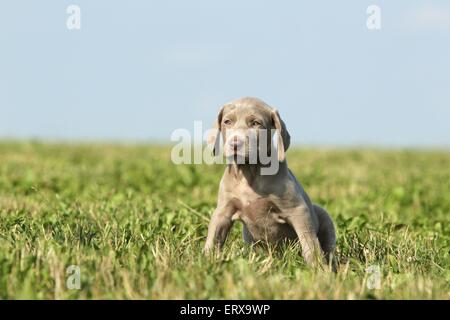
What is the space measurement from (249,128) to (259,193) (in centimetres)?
65

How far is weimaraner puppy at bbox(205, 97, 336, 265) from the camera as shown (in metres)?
6.39

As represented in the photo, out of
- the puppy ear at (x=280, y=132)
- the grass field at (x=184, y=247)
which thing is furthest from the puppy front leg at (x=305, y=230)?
the puppy ear at (x=280, y=132)

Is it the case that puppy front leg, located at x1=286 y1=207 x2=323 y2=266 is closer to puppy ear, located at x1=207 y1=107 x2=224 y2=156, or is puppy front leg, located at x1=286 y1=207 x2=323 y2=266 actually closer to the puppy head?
the puppy head

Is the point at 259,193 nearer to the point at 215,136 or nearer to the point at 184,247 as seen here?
the point at 215,136

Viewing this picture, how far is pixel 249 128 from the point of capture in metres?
6.33

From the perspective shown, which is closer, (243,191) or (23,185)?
(243,191)

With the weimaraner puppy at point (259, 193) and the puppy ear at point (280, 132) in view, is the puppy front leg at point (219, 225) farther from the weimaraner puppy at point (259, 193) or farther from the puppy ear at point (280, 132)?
the puppy ear at point (280, 132)

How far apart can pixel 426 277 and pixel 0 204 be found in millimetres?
5565

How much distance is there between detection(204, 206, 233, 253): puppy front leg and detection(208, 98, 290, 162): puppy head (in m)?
0.58

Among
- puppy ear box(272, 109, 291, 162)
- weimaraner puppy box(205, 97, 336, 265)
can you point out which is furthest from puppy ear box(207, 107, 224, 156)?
puppy ear box(272, 109, 291, 162)

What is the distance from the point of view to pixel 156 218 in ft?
28.3

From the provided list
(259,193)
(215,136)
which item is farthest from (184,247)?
(215,136)
